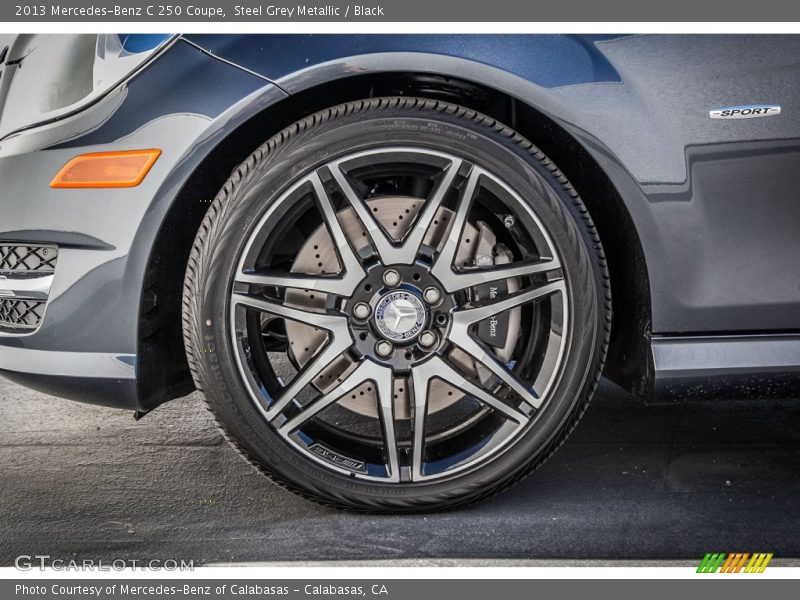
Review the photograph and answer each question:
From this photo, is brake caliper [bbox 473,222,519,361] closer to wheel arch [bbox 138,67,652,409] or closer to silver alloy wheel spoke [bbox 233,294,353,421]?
wheel arch [bbox 138,67,652,409]

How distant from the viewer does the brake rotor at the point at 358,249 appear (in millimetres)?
2055

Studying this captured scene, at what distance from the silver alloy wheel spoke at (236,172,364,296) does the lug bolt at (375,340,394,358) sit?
0.14 m

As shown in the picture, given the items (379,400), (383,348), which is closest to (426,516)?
(379,400)

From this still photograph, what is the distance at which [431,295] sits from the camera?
1.95m

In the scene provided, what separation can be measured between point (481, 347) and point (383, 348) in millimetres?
233

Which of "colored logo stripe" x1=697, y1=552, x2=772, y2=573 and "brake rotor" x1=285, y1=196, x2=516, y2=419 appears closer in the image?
"colored logo stripe" x1=697, y1=552, x2=772, y2=573

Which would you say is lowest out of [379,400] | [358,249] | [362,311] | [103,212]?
[379,400]

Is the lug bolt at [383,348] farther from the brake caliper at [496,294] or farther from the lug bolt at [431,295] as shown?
the brake caliper at [496,294]

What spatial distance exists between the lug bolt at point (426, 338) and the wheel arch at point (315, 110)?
1.68 ft

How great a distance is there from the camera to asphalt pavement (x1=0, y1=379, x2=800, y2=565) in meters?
1.92

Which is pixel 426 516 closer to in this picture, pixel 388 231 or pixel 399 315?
pixel 399 315

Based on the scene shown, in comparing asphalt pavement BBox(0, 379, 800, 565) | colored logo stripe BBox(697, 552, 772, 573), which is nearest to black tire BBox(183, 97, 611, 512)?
asphalt pavement BBox(0, 379, 800, 565)

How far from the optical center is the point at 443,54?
6.11 ft

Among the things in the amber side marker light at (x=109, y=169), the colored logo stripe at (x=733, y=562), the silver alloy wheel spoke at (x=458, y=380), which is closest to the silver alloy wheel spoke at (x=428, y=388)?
the silver alloy wheel spoke at (x=458, y=380)
